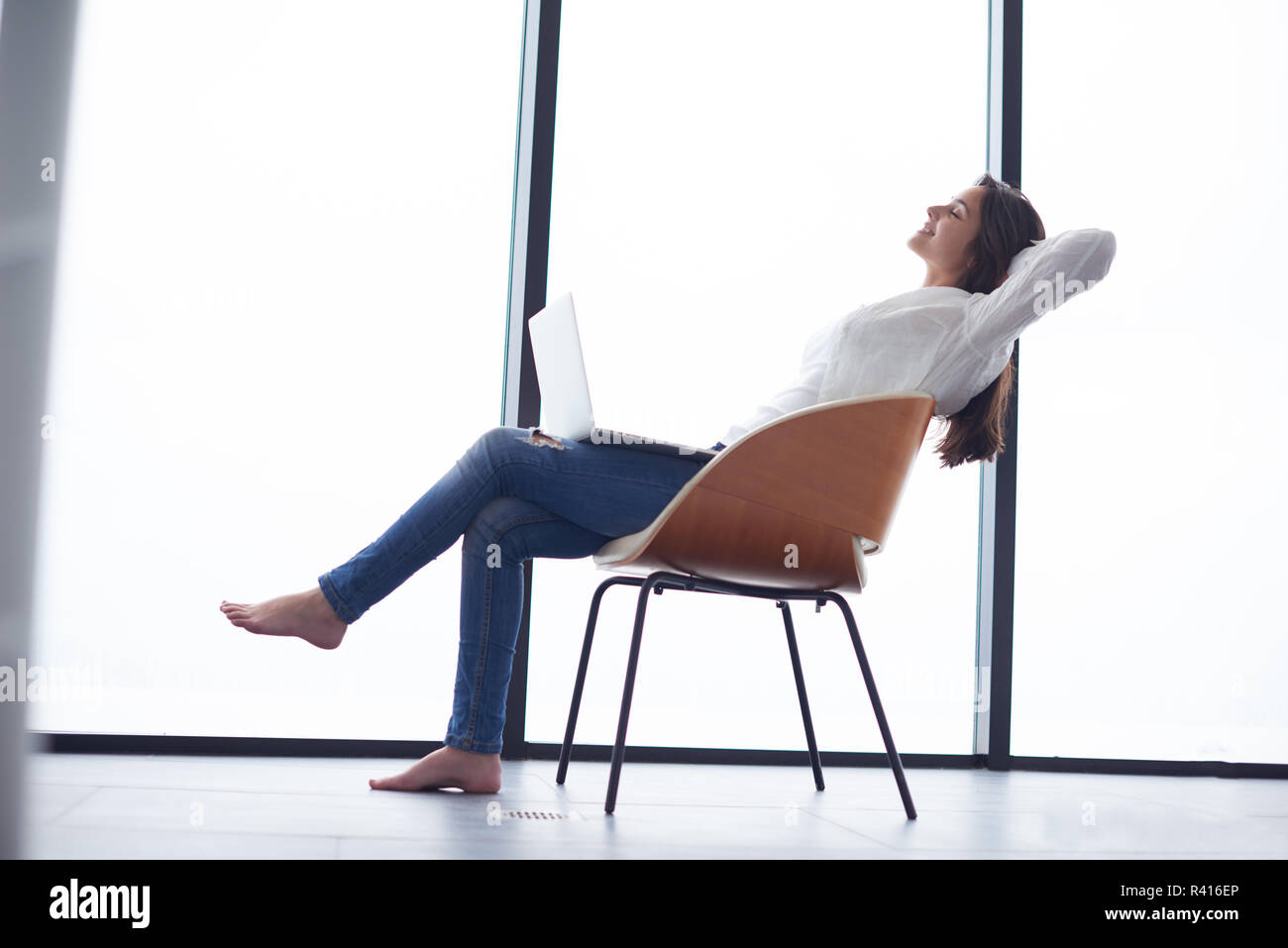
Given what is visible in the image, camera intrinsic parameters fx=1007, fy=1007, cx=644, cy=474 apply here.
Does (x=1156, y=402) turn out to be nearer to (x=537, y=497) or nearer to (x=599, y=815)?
(x=537, y=497)

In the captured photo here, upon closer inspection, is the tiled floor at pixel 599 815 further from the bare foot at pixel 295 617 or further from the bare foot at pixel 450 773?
the bare foot at pixel 295 617

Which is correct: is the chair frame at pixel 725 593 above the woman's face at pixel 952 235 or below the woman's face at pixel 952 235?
below

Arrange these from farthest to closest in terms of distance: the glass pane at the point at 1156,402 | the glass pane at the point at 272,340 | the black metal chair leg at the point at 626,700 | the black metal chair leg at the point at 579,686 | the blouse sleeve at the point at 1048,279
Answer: the glass pane at the point at 1156,402 → the glass pane at the point at 272,340 → the black metal chair leg at the point at 579,686 → the blouse sleeve at the point at 1048,279 → the black metal chair leg at the point at 626,700

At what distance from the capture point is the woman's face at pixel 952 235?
190 cm

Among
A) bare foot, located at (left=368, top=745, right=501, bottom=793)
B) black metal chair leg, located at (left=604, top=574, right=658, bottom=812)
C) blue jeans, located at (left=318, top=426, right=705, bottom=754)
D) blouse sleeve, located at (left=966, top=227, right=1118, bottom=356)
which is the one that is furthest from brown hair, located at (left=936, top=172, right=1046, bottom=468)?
bare foot, located at (left=368, top=745, right=501, bottom=793)

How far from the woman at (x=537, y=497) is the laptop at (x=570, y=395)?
2 centimetres

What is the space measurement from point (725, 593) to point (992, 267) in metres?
0.81

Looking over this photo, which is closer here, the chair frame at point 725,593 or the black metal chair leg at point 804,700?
the chair frame at point 725,593

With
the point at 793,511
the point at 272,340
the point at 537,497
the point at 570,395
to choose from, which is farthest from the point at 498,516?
the point at 272,340

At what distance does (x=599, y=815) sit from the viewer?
1446 mm

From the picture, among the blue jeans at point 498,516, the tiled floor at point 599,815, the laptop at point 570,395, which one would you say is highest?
the laptop at point 570,395

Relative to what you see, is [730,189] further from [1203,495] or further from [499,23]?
[1203,495]

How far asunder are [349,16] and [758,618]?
1.76m

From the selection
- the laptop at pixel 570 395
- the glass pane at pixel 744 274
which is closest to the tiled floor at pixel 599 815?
the glass pane at pixel 744 274
